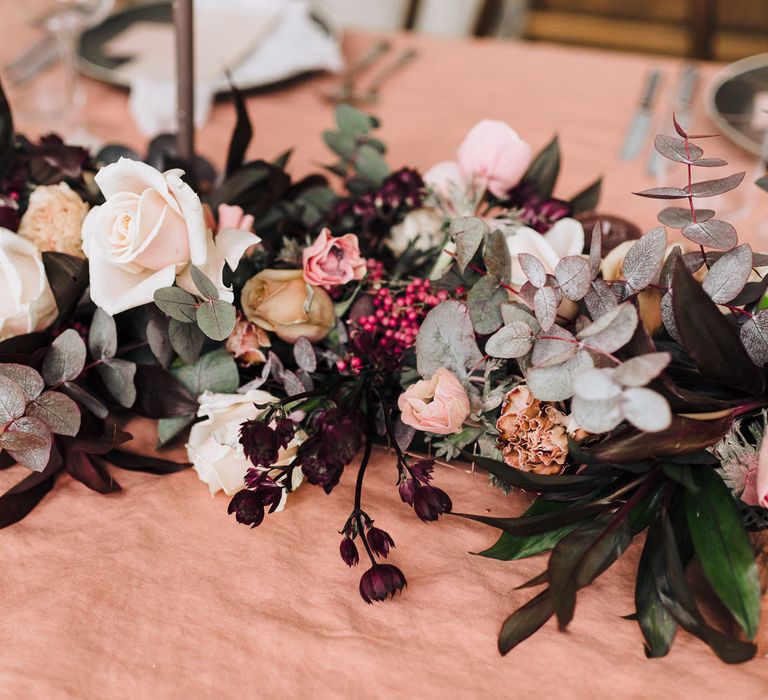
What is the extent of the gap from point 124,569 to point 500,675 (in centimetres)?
26

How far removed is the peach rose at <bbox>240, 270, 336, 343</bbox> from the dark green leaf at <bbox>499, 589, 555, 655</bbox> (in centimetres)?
25

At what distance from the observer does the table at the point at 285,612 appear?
458 millimetres

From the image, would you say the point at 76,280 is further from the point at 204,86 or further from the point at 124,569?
the point at 204,86

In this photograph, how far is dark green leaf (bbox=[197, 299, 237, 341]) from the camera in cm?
52

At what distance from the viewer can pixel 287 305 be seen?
0.57m

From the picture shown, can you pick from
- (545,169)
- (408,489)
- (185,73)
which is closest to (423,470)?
(408,489)

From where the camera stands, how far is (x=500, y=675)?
1.51 feet

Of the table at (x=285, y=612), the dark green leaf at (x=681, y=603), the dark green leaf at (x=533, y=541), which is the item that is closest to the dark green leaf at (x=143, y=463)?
the table at (x=285, y=612)

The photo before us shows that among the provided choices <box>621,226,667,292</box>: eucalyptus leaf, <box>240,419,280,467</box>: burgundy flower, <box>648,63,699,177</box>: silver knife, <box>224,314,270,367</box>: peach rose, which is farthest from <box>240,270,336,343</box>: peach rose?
<box>648,63,699,177</box>: silver knife

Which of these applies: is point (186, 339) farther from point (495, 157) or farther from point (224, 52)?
point (224, 52)

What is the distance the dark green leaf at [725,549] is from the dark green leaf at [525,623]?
0.09 metres

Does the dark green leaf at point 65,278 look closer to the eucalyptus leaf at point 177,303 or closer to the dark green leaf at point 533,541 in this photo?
the eucalyptus leaf at point 177,303

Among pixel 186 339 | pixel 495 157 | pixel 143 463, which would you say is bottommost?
pixel 143 463

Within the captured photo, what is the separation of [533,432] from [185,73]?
52 cm
